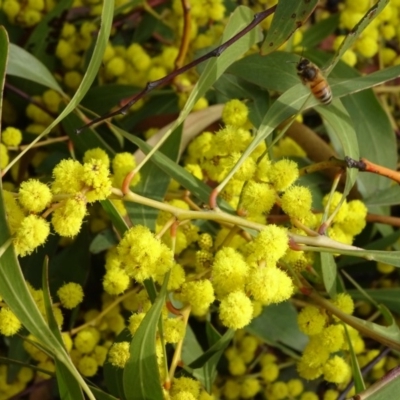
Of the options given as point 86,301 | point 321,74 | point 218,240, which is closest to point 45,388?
point 86,301

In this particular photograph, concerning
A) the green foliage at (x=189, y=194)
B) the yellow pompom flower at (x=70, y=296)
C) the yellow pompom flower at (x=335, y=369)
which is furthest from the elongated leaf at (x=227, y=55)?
the yellow pompom flower at (x=335, y=369)

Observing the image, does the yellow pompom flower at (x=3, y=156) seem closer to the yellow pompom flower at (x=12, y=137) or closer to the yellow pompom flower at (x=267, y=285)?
the yellow pompom flower at (x=12, y=137)

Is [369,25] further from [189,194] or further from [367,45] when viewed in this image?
[189,194]

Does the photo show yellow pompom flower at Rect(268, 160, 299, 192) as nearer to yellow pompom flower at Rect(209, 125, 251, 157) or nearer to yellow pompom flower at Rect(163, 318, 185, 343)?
yellow pompom flower at Rect(209, 125, 251, 157)

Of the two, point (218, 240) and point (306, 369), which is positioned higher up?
point (218, 240)

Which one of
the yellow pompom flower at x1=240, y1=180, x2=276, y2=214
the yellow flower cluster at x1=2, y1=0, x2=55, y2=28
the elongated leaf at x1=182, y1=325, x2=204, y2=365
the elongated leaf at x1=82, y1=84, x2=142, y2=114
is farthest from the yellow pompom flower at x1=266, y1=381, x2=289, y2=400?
the yellow flower cluster at x1=2, y1=0, x2=55, y2=28

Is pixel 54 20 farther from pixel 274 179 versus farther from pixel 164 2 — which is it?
pixel 274 179
